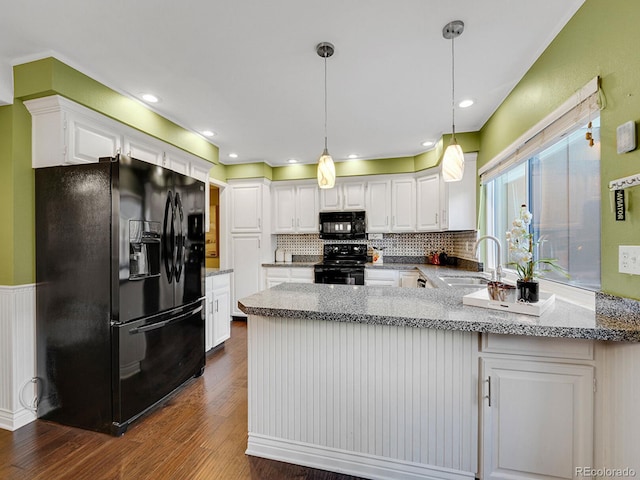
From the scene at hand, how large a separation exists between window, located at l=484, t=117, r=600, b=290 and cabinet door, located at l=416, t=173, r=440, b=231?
1.30 metres

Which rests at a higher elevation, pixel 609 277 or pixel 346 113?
pixel 346 113

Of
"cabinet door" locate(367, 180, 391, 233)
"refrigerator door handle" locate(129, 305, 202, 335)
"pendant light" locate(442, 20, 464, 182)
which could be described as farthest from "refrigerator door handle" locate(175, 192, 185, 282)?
"cabinet door" locate(367, 180, 391, 233)

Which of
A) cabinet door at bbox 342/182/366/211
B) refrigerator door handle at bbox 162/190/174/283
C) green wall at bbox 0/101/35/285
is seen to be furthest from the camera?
cabinet door at bbox 342/182/366/211

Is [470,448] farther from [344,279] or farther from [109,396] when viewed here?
[344,279]

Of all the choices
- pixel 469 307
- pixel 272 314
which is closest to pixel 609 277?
pixel 469 307

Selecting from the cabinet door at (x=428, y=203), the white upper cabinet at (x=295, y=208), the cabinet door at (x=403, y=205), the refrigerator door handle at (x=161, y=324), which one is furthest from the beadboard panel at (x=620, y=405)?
the white upper cabinet at (x=295, y=208)

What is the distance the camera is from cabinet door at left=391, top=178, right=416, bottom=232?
4.18 meters

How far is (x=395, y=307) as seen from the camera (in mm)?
1483

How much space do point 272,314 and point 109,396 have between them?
136cm

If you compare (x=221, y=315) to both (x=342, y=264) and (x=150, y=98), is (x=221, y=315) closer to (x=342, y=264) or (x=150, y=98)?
(x=342, y=264)

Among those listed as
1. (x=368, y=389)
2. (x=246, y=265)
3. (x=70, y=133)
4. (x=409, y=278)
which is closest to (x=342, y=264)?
(x=409, y=278)

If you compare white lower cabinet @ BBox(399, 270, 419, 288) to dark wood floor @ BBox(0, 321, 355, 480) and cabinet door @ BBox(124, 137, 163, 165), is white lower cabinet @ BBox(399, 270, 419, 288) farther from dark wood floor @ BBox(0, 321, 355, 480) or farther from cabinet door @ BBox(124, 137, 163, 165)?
cabinet door @ BBox(124, 137, 163, 165)

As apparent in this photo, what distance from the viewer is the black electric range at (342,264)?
163 inches

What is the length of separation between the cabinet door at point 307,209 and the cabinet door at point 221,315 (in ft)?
5.32
